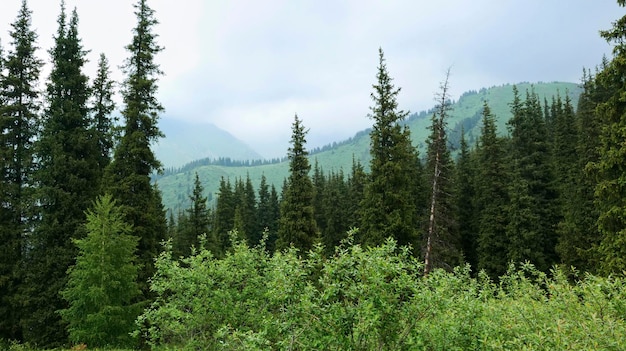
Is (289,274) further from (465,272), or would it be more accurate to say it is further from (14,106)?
(14,106)

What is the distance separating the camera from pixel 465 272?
28.9ft

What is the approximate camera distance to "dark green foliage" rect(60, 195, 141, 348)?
54.1ft

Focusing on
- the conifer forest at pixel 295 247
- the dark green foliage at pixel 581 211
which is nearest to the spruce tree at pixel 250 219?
the conifer forest at pixel 295 247

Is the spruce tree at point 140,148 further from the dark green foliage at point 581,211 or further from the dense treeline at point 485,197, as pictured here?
the dark green foliage at point 581,211

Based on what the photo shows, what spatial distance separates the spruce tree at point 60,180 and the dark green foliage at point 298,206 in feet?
51.5

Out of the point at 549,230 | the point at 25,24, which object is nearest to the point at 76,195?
the point at 25,24

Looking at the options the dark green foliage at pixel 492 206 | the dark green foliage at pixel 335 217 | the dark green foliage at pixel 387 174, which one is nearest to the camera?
the dark green foliage at pixel 387 174

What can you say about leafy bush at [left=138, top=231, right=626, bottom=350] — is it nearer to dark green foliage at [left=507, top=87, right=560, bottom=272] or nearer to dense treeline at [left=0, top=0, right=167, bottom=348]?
dense treeline at [left=0, top=0, right=167, bottom=348]

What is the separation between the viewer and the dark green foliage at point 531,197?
108 ft

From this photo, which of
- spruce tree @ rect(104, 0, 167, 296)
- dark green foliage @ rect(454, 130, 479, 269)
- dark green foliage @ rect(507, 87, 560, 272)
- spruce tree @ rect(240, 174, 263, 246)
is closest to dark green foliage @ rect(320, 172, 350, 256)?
spruce tree @ rect(240, 174, 263, 246)

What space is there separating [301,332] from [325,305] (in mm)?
553

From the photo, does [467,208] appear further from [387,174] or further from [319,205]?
[319,205]

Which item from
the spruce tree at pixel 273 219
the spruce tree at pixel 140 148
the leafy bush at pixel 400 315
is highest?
the spruce tree at pixel 140 148

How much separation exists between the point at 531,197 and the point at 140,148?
1250 inches
